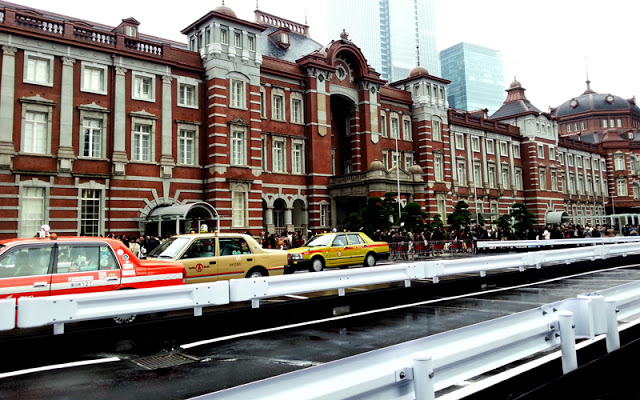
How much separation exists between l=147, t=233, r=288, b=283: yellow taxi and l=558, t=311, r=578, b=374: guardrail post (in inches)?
384

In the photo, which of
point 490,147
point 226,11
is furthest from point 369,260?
point 490,147

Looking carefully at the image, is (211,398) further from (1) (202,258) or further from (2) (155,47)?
(2) (155,47)

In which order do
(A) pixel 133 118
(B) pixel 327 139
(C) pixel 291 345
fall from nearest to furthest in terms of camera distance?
(C) pixel 291 345 → (A) pixel 133 118 → (B) pixel 327 139

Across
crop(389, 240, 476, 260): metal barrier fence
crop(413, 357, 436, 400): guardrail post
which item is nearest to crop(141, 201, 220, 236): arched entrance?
crop(389, 240, 476, 260): metal barrier fence

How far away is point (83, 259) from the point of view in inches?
350

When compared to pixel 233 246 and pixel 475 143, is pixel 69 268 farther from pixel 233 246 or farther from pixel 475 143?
pixel 475 143

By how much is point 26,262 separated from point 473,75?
156 m

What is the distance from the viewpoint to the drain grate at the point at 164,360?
21.9 feet

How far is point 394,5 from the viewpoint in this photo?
13975 centimetres

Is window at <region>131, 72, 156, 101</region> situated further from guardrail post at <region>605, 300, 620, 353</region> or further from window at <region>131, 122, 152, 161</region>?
guardrail post at <region>605, 300, 620, 353</region>

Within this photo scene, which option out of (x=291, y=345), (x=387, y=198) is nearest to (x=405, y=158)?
(x=387, y=198)

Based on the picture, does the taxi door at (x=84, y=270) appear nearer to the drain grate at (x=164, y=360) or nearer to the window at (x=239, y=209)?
the drain grate at (x=164, y=360)

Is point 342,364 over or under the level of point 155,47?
under

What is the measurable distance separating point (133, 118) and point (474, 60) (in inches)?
5569
